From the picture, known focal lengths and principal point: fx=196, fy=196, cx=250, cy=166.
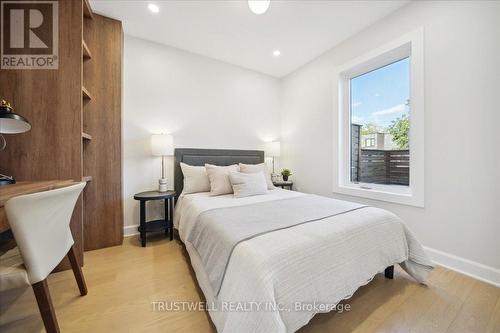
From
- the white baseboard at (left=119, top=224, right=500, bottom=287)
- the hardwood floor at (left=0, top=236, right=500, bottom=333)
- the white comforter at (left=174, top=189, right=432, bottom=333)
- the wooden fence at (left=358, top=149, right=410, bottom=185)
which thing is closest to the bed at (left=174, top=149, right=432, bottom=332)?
the white comforter at (left=174, top=189, right=432, bottom=333)

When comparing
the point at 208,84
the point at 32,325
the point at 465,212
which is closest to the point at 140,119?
the point at 208,84

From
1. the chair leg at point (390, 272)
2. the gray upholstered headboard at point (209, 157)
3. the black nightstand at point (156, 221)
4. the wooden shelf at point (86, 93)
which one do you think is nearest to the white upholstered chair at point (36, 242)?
the black nightstand at point (156, 221)

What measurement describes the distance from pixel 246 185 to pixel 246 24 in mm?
1931

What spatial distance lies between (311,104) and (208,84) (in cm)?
168

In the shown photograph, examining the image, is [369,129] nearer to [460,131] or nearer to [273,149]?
[460,131]

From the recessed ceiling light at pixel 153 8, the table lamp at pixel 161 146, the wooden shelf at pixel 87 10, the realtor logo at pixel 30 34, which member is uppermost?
the recessed ceiling light at pixel 153 8

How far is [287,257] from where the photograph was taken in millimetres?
969

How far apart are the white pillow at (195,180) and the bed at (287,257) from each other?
0.75 metres

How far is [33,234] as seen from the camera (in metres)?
0.96

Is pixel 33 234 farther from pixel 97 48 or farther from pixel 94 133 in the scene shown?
pixel 97 48

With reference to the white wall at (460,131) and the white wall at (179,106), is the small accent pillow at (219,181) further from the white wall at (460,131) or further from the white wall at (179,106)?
the white wall at (460,131)

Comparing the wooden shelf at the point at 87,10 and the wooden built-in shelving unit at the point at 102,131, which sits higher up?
the wooden shelf at the point at 87,10

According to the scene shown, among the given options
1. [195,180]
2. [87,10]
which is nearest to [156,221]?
[195,180]

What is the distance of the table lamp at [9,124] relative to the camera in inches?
52.5
